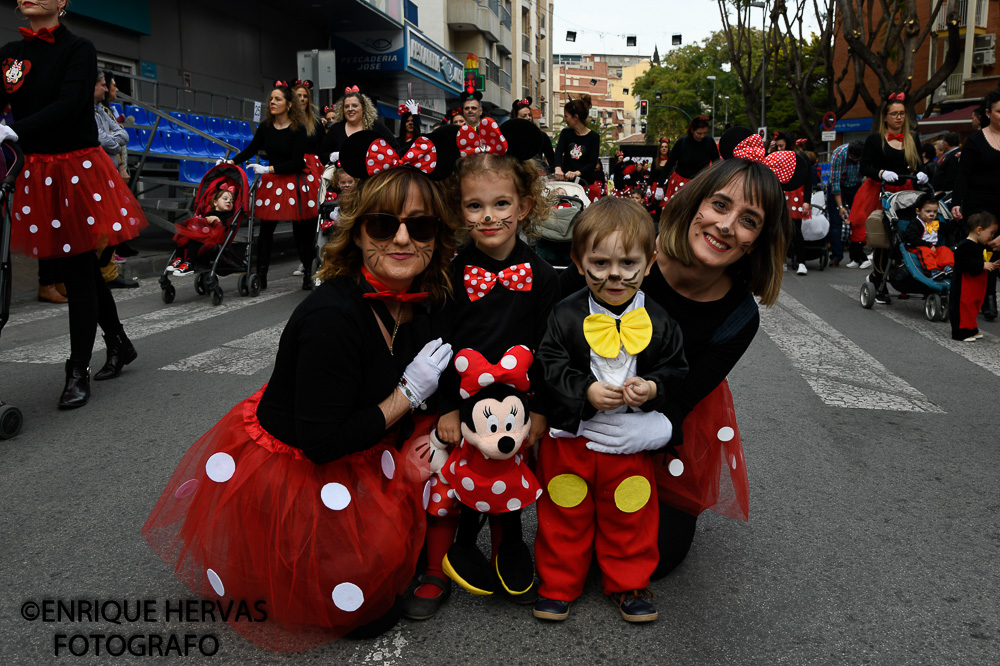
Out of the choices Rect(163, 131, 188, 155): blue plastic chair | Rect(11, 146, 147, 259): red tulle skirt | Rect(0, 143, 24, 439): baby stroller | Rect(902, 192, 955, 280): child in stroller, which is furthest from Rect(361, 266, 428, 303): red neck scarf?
Rect(163, 131, 188, 155): blue plastic chair

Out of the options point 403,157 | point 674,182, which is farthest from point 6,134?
point 674,182

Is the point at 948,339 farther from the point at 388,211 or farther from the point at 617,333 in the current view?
the point at 388,211

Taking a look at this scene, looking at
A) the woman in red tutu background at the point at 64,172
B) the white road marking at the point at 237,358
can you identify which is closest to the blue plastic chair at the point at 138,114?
the white road marking at the point at 237,358

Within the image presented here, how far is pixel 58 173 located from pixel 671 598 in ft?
13.0

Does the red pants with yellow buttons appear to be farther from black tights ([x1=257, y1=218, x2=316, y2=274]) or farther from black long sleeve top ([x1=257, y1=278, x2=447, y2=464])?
black tights ([x1=257, y1=218, x2=316, y2=274])

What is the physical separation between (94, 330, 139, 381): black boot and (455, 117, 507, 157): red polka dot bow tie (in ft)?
11.7

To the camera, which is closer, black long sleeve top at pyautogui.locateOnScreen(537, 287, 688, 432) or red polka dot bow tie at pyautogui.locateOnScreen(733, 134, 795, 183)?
black long sleeve top at pyautogui.locateOnScreen(537, 287, 688, 432)

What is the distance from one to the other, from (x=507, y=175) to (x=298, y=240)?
691 centimetres

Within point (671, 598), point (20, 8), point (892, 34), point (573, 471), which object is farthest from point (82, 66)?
point (892, 34)

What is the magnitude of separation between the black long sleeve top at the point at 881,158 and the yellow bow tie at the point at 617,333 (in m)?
7.71

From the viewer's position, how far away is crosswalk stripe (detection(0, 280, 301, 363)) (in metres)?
5.73

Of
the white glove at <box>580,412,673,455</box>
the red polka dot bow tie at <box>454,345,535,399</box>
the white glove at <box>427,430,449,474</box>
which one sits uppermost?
the red polka dot bow tie at <box>454,345,535,399</box>

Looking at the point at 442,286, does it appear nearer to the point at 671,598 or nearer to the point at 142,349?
the point at 671,598

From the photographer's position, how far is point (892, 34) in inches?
834
